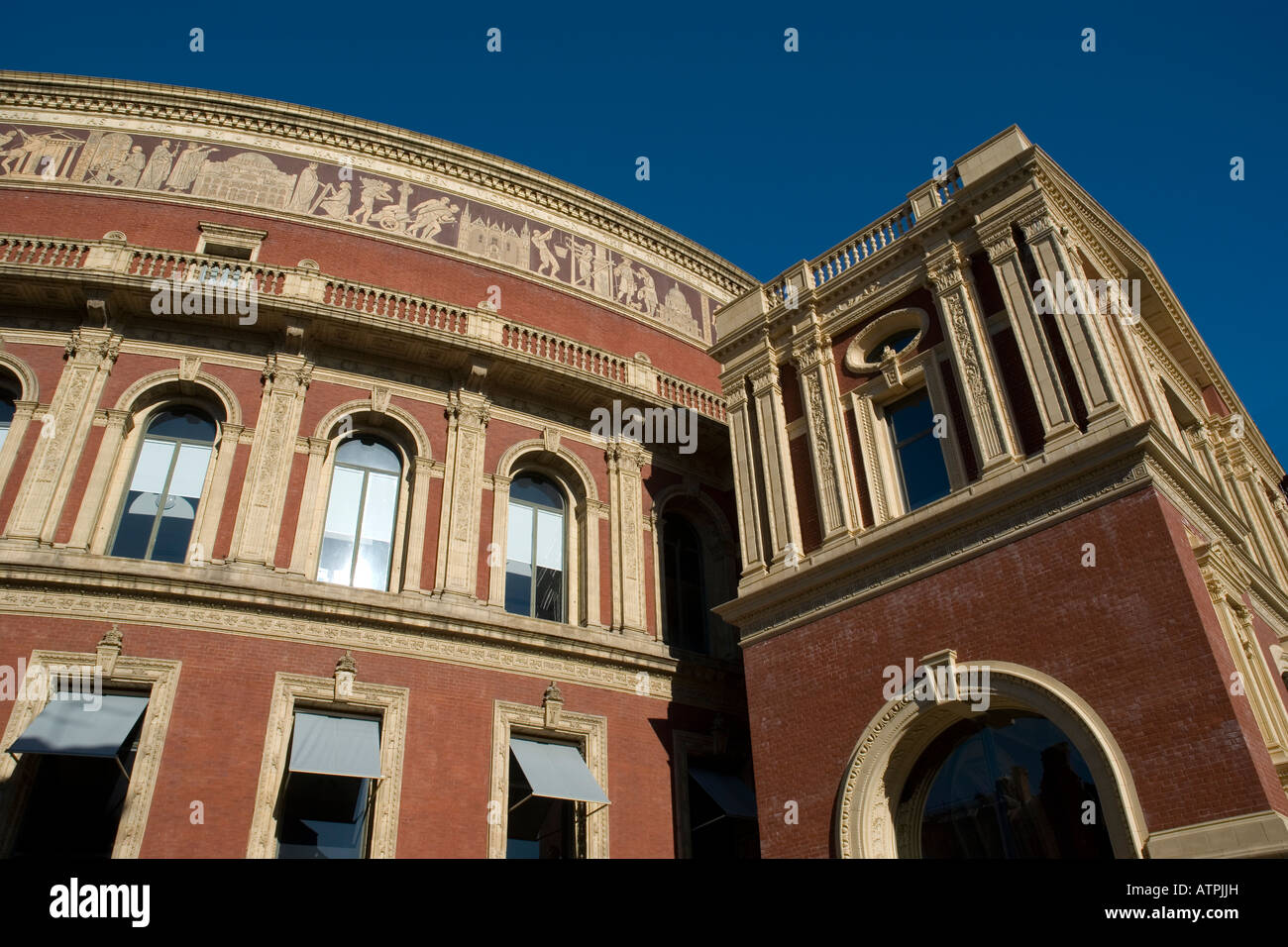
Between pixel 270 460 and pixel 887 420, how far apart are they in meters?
10.6

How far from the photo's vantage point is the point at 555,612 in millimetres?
17922

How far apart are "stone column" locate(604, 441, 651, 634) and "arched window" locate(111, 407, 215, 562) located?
24.5 feet

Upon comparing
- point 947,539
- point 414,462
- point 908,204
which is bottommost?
point 947,539

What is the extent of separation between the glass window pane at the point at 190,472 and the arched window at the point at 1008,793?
12488mm

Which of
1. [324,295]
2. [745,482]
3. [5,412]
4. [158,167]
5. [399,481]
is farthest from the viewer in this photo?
[158,167]

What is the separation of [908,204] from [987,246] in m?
2.29

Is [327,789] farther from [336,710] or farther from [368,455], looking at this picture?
[368,455]

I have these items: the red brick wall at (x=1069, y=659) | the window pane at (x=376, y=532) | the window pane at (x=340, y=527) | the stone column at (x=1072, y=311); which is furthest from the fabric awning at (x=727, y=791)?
the stone column at (x=1072, y=311)

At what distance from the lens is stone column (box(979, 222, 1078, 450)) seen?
13.6m

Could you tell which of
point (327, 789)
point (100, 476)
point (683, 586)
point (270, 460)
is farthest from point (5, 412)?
point (683, 586)

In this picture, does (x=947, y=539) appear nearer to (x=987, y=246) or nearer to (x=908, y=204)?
(x=987, y=246)

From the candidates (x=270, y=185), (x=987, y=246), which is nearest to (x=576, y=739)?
(x=987, y=246)

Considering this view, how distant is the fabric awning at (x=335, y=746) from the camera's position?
13.5 meters

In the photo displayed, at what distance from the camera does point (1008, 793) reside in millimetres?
13125
